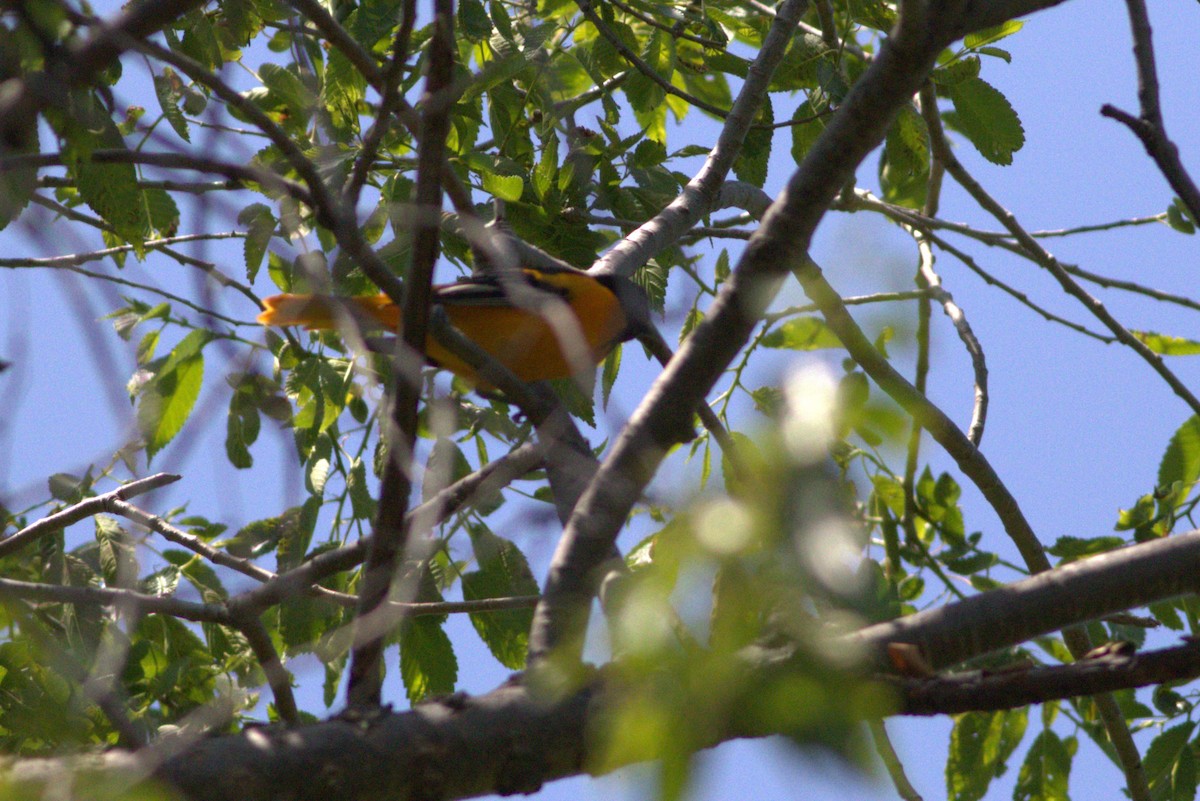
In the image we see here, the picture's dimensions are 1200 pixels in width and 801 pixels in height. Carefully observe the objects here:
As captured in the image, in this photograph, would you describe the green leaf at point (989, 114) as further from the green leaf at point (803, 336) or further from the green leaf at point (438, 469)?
the green leaf at point (438, 469)

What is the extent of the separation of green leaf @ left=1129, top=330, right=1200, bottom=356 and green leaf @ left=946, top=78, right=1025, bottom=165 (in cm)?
121

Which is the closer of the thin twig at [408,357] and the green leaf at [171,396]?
the thin twig at [408,357]

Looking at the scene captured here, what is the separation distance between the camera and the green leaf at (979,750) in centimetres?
317


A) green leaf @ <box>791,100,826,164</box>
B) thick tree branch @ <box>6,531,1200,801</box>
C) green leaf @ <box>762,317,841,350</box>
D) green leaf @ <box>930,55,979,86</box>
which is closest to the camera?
thick tree branch @ <box>6,531,1200,801</box>

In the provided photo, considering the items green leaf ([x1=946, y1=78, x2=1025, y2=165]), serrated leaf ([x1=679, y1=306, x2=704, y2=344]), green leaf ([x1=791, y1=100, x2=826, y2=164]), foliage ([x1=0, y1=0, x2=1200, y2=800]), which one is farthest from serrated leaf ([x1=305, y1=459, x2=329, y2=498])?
green leaf ([x1=946, y1=78, x2=1025, y2=165])

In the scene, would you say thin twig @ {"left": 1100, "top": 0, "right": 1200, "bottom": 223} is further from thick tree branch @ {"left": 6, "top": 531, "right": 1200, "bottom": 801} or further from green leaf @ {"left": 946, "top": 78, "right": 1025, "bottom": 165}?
green leaf @ {"left": 946, "top": 78, "right": 1025, "bottom": 165}

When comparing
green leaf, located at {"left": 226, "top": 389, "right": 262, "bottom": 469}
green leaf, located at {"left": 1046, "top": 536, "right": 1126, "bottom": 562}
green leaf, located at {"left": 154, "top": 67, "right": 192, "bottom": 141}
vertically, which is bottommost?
green leaf, located at {"left": 1046, "top": 536, "right": 1126, "bottom": 562}

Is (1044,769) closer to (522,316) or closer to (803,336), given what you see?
(803,336)

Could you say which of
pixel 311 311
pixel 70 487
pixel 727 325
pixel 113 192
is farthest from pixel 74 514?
pixel 727 325

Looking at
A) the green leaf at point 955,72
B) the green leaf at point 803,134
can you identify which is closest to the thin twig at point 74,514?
the green leaf at point 803,134

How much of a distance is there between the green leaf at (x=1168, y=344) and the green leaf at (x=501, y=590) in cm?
257

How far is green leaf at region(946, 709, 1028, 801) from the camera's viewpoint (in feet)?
10.4

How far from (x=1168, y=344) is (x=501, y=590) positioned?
2838mm

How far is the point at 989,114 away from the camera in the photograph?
3.14 metres
